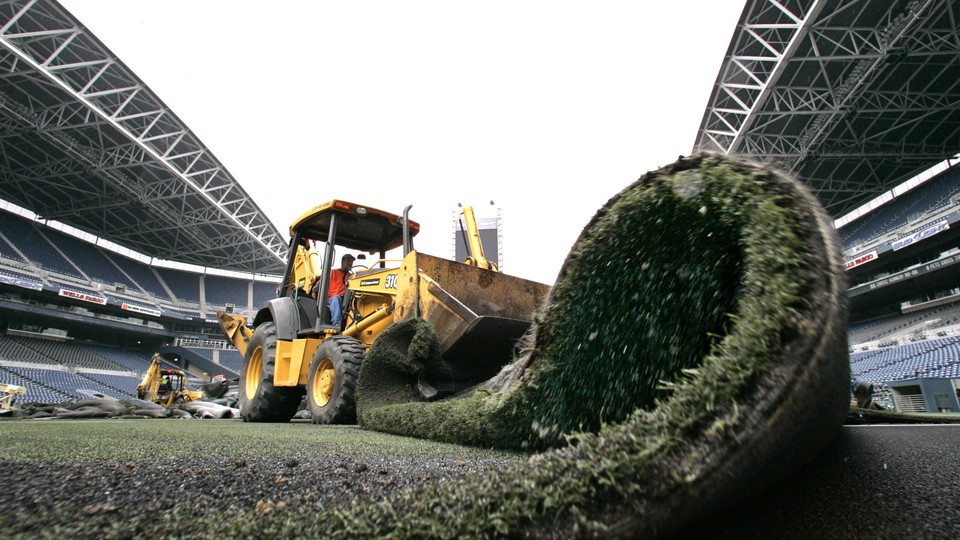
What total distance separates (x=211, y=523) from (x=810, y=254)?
1.28 metres

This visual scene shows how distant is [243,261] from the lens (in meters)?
35.1

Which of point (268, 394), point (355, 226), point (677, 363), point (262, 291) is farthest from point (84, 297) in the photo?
point (677, 363)

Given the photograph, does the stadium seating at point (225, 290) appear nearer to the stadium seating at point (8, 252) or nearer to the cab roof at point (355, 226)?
the stadium seating at point (8, 252)

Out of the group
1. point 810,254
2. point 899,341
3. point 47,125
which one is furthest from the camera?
point 899,341

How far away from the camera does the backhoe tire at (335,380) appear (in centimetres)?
405

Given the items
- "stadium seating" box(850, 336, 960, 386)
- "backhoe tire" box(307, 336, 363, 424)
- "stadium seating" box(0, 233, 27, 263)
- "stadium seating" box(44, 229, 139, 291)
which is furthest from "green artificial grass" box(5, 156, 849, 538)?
"stadium seating" box(44, 229, 139, 291)

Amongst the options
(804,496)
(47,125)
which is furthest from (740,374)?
(47,125)

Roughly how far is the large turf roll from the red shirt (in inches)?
174

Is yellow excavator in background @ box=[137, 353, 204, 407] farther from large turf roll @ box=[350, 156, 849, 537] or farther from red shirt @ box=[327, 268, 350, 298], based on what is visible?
large turf roll @ box=[350, 156, 849, 537]

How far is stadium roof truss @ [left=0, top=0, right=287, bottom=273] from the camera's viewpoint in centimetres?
1677

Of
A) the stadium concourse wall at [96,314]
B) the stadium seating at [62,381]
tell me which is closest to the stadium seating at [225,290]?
the stadium concourse wall at [96,314]

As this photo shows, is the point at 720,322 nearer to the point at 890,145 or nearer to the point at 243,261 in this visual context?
the point at 890,145

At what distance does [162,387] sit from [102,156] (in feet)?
40.2

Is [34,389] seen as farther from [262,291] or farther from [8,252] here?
[262,291]
